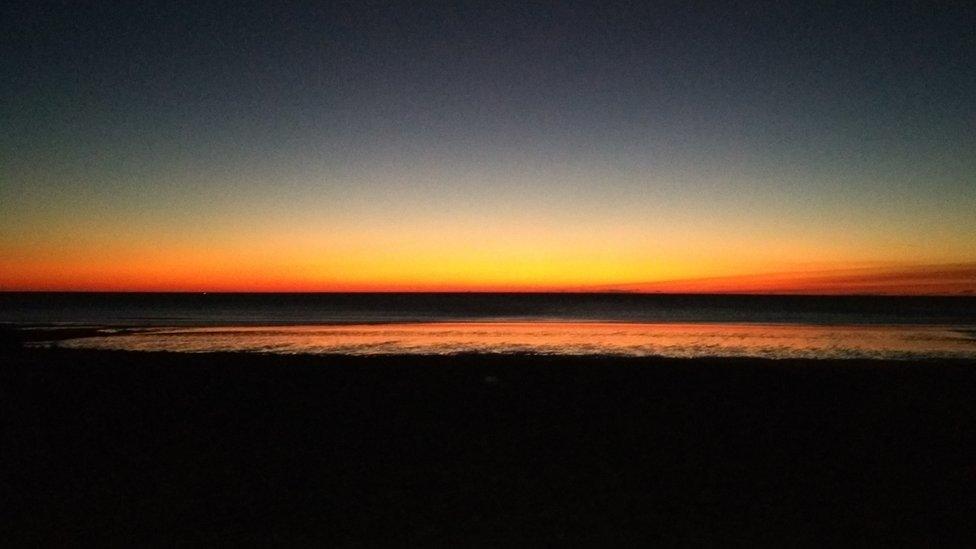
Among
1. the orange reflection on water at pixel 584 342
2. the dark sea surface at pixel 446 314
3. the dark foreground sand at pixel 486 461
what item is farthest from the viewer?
the dark sea surface at pixel 446 314

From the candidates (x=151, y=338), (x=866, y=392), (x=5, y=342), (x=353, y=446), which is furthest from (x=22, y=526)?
(x=151, y=338)

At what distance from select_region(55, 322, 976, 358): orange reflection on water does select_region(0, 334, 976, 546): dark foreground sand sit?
980 centimetres

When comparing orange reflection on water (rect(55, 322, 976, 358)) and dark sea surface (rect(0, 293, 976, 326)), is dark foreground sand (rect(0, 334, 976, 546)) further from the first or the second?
dark sea surface (rect(0, 293, 976, 326))

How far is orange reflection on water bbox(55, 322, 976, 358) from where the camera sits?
26.7m

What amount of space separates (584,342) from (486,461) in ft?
74.7

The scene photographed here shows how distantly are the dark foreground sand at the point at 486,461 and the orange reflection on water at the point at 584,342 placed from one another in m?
9.80

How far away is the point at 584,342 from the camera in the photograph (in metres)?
31.6

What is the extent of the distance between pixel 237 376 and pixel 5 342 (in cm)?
1754

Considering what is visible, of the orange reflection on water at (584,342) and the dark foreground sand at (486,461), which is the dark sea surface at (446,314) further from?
the dark foreground sand at (486,461)

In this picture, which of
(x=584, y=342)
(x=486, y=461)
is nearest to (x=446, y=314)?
(x=584, y=342)

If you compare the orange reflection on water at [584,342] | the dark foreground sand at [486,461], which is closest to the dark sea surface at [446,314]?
the orange reflection on water at [584,342]

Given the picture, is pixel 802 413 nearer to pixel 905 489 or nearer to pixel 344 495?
pixel 905 489

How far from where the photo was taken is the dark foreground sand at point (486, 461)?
6855 millimetres

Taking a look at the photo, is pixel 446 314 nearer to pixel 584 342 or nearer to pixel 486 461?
pixel 584 342
